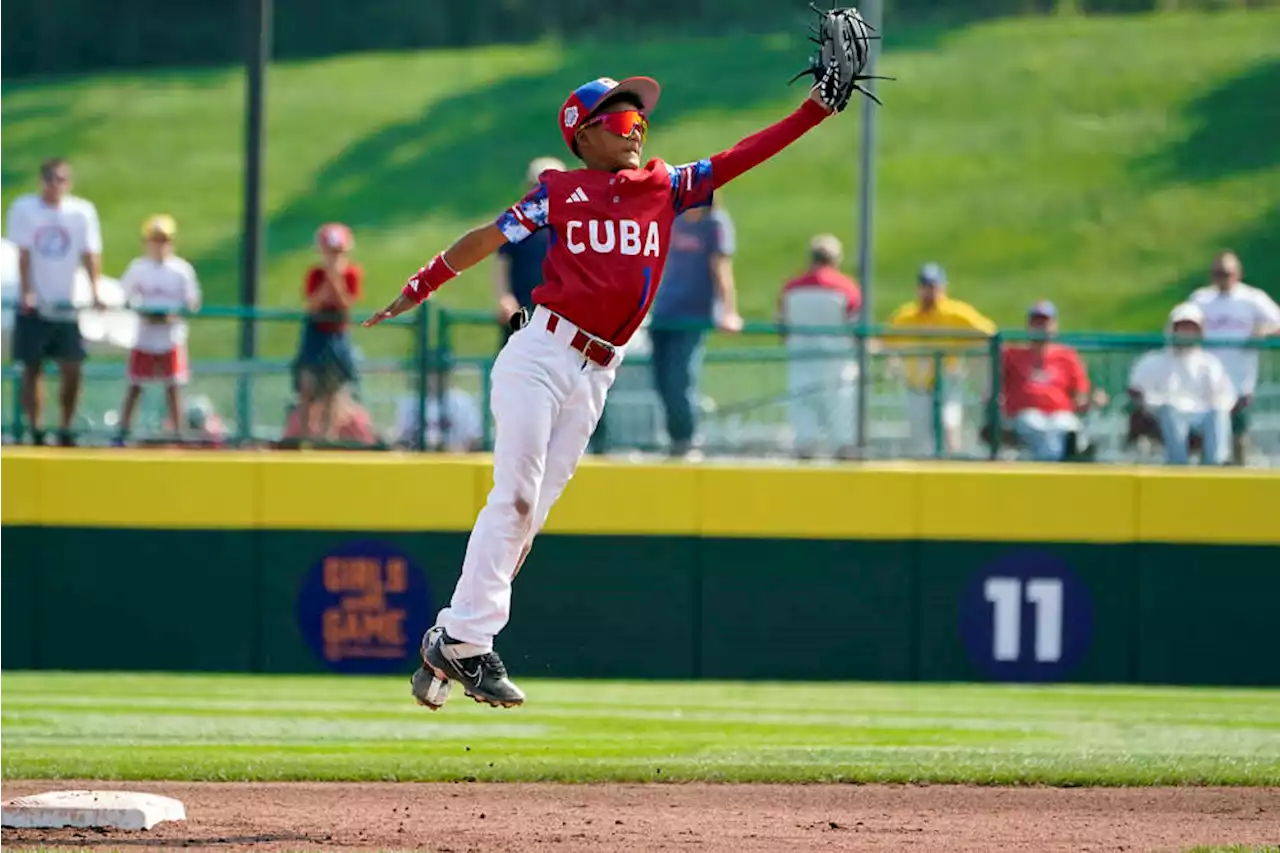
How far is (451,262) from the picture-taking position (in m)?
8.33

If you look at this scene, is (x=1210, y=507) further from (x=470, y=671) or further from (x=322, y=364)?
(x=470, y=671)

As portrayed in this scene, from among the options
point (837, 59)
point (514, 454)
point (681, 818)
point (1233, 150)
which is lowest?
point (681, 818)

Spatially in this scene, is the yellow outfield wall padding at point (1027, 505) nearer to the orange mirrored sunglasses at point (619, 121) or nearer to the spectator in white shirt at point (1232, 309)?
the spectator in white shirt at point (1232, 309)

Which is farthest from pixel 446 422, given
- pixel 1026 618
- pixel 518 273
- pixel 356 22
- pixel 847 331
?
pixel 356 22

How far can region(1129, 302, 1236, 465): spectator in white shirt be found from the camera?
1406cm

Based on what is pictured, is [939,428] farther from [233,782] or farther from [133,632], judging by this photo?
[233,782]

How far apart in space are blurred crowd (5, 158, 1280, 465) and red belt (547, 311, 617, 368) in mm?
5449

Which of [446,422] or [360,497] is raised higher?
[446,422]

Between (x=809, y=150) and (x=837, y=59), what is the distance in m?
39.6

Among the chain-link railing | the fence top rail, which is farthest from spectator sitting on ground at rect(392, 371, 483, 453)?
the fence top rail

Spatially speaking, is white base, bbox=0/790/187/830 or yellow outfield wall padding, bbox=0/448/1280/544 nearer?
white base, bbox=0/790/187/830

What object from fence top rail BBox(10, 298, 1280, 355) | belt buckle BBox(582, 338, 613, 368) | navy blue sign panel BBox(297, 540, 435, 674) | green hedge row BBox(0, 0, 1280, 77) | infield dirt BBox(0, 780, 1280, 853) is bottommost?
infield dirt BBox(0, 780, 1280, 853)

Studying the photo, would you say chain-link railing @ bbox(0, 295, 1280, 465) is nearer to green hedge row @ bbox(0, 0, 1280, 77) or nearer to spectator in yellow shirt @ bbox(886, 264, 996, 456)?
spectator in yellow shirt @ bbox(886, 264, 996, 456)

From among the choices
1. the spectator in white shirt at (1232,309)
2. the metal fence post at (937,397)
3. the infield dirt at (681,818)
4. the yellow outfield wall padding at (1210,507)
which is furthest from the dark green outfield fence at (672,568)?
the infield dirt at (681,818)
